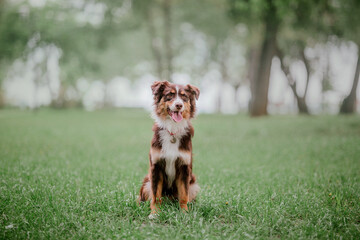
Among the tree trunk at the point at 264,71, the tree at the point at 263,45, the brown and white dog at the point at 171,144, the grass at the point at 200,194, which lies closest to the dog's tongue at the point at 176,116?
the brown and white dog at the point at 171,144

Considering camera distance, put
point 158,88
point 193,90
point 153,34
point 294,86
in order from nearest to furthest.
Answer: point 158,88
point 193,90
point 153,34
point 294,86

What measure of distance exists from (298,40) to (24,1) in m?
24.6

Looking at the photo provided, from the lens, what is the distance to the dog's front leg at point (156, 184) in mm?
3824

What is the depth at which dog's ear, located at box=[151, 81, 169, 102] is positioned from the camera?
156 inches

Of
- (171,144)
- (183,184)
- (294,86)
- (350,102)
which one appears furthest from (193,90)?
(294,86)

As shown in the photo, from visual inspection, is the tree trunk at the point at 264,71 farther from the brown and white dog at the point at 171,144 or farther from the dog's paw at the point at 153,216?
the dog's paw at the point at 153,216

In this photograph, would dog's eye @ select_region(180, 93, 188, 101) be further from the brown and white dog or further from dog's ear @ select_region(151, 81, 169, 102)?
dog's ear @ select_region(151, 81, 169, 102)

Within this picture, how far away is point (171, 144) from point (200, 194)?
1478 millimetres

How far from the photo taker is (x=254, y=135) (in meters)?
12.7

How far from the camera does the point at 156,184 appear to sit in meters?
3.86

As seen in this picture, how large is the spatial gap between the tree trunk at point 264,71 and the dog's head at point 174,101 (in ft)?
50.2

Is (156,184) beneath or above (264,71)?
beneath

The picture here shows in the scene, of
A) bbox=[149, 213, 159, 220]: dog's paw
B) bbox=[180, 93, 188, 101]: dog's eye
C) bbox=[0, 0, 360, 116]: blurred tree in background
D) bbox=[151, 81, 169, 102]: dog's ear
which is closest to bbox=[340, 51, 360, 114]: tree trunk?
bbox=[0, 0, 360, 116]: blurred tree in background

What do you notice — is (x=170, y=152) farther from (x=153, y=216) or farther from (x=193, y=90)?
(x=193, y=90)
